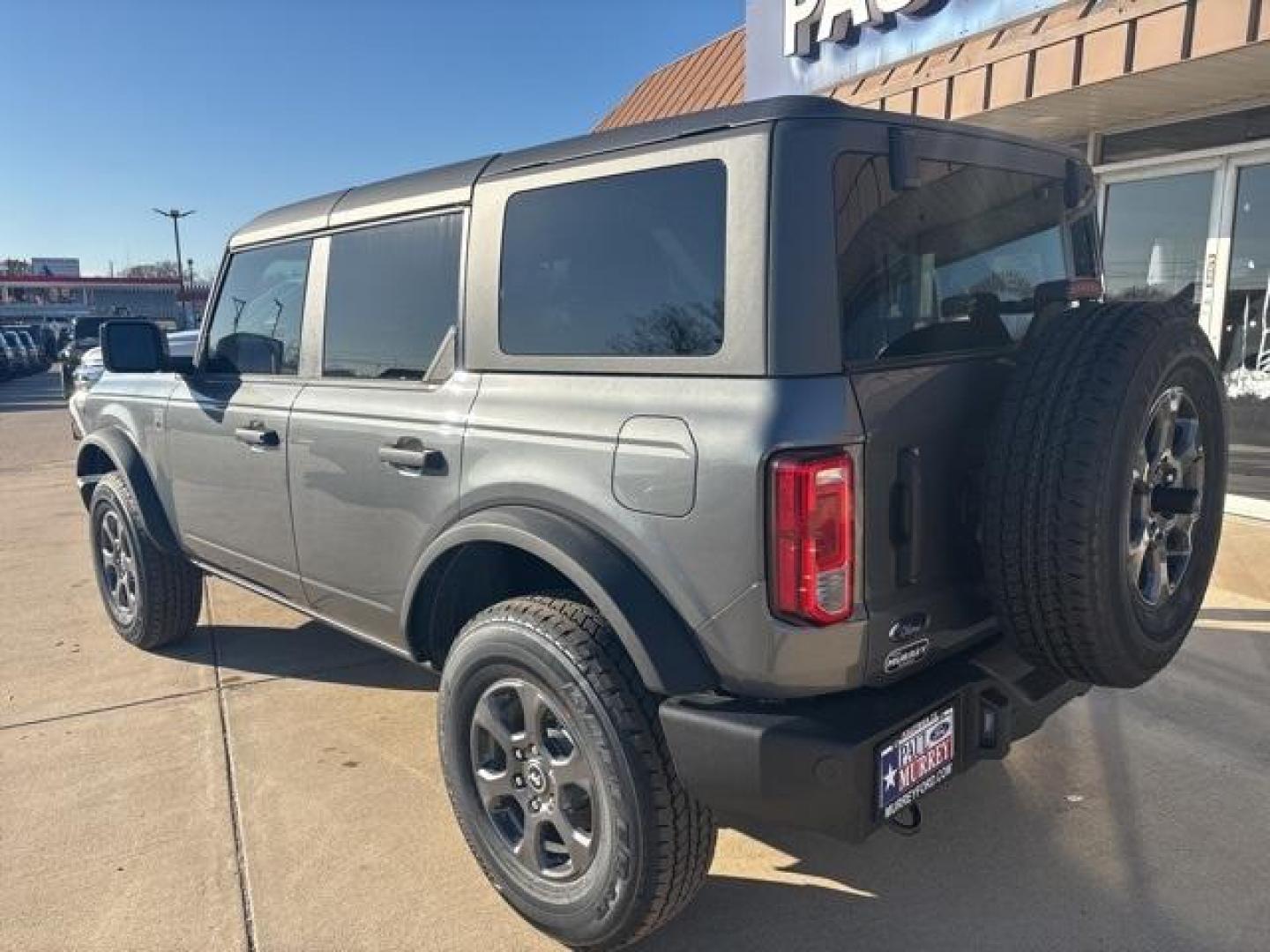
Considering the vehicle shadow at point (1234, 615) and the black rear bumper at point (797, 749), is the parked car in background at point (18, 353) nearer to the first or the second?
the vehicle shadow at point (1234, 615)

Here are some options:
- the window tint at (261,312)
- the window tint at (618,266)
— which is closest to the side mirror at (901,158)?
Answer: the window tint at (618,266)

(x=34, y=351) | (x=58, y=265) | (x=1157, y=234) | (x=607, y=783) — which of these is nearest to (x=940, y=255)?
(x=607, y=783)

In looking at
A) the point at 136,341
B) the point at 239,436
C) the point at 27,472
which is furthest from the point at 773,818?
the point at 27,472

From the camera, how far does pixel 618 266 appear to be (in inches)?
92.7

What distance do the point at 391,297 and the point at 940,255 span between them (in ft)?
5.42

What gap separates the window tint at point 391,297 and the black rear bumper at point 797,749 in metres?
1.39

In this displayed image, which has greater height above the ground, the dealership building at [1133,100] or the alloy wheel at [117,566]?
the dealership building at [1133,100]

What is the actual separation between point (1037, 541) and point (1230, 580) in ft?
13.2

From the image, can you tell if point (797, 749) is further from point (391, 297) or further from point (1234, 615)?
point (1234, 615)

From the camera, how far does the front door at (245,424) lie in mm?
3426

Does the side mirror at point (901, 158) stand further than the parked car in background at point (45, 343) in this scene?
No

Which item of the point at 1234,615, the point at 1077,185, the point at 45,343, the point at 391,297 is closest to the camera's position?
the point at 1077,185

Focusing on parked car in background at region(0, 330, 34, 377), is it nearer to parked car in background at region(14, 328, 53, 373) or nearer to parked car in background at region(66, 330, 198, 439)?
parked car in background at region(14, 328, 53, 373)

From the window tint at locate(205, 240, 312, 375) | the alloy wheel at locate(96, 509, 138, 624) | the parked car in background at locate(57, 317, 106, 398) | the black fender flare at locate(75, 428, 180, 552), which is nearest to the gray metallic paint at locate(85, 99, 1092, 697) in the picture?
the window tint at locate(205, 240, 312, 375)
